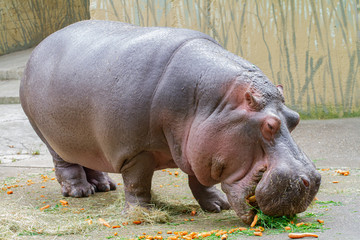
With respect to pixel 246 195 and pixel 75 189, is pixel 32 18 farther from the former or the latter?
pixel 246 195

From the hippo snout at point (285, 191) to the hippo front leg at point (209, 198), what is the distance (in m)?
0.82

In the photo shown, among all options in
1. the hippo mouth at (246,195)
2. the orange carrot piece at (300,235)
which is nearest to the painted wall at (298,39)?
the hippo mouth at (246,195)

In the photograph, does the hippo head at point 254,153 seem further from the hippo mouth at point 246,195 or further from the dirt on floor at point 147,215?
the dirt on floor at point 147,215

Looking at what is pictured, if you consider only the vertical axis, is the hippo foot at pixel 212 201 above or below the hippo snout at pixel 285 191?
below

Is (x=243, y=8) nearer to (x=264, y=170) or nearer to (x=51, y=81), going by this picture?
(x=51, y=81)

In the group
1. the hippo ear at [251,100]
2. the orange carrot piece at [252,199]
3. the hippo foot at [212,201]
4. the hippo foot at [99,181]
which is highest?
the hippo ear at [251,100]

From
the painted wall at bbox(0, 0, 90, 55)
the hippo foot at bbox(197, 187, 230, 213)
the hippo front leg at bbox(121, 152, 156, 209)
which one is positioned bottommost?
the painted wall at bbox(0, 0, 90, 55)

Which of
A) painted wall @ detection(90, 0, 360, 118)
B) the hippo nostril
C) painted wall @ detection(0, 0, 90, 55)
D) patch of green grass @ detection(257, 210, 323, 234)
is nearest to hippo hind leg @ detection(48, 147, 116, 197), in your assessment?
patch of green grass @ detection(257, 210, 323, 234)

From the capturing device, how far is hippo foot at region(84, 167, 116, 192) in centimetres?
495

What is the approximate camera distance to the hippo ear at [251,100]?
314 centimetres

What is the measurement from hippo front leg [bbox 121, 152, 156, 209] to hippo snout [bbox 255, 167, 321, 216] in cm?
89

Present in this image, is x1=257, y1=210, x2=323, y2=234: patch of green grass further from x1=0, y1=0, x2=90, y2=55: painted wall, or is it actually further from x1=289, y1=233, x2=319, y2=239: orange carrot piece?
x1=0, y1=0, x2=90, y2=55: painted wall

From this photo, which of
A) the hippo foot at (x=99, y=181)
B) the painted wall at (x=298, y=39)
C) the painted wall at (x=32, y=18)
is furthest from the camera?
the painted wall at (x=32, y=18)

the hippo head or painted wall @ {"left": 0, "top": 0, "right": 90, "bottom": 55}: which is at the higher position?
the hippo head
